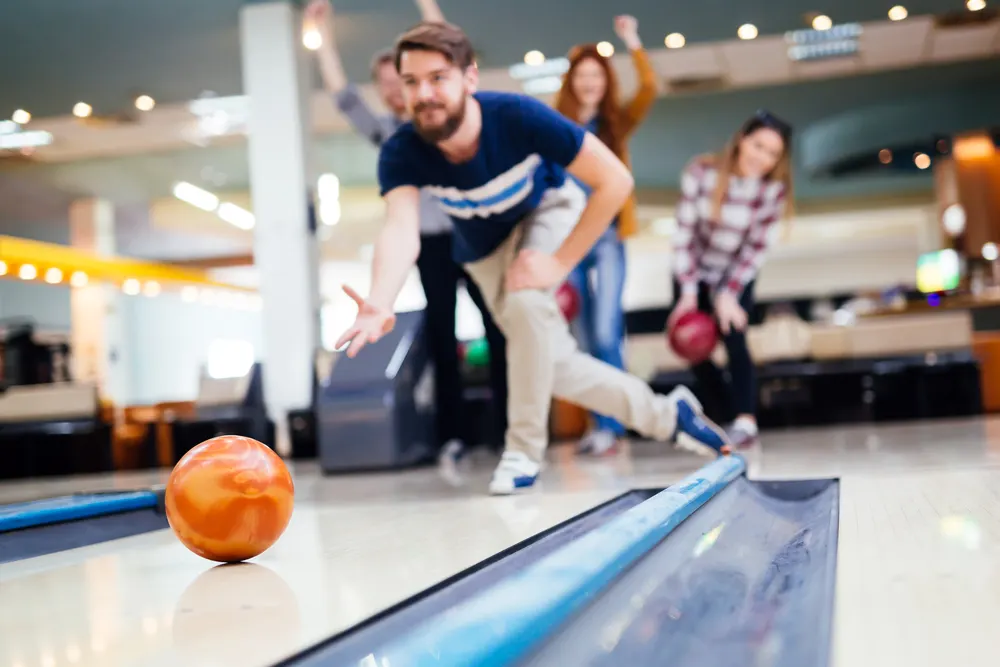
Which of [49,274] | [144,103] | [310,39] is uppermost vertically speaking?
[144,103]

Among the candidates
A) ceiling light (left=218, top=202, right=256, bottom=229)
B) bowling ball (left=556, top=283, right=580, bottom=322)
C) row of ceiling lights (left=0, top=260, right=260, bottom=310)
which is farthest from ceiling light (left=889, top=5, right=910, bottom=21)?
row of ceiling lights (left=0, top=260, right=260, bottom=310)

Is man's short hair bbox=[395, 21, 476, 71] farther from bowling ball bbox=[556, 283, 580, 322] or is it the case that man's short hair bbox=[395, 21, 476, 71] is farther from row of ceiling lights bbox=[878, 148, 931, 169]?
row of ceiling lights bbox=[878, 148, 931, 169]

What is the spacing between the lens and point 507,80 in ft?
27.5

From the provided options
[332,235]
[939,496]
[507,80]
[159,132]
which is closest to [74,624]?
[939,496]

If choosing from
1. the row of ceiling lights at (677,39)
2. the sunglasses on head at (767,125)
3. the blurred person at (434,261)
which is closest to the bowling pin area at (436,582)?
the blurred person at (434,261)

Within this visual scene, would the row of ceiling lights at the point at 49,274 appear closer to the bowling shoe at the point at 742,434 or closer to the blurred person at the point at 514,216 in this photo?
the bowling shoe at the point at 742,434

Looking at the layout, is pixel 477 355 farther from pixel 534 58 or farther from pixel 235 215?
pixel 235 215

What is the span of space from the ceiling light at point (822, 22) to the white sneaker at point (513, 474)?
563 centimetres

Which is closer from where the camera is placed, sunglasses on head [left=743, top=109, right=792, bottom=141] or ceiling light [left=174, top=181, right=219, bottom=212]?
sunglasses on head [left=743, top=109, right=792, bottom=141]

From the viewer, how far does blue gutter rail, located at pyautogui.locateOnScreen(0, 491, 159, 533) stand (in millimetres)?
2156

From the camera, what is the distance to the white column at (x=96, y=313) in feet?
43.0

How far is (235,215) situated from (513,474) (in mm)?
12581

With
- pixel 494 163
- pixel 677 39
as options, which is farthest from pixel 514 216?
pixel 677 39

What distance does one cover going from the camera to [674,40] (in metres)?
7.63
